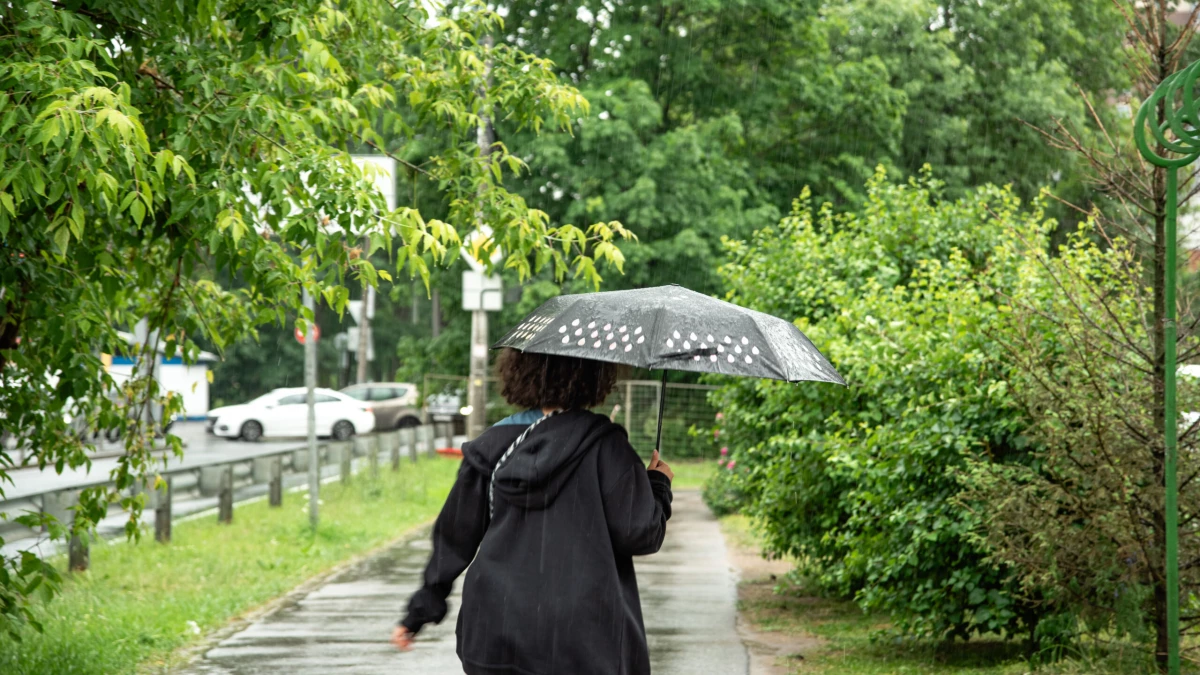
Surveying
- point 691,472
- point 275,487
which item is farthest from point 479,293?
point 275,487

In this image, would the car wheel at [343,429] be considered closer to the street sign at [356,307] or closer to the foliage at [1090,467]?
the street sign at [356,307]

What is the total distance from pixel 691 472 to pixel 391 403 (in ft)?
54.6

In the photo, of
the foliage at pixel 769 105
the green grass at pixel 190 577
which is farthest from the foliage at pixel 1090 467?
the foliage at pixel 769 105

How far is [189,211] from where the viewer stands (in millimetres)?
5383

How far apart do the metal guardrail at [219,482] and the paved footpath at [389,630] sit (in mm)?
1221

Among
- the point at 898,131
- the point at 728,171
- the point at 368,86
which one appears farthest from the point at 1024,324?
the point at 898,131

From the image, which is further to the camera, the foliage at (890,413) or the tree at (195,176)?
the foliage at (890,413)

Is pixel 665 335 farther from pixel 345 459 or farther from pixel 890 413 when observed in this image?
pixel 345 459

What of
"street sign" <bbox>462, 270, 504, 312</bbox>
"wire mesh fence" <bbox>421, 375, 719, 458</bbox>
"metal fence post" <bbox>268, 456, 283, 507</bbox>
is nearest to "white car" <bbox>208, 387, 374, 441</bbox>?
"wire mesh fence" <bbox>421, 375, 719, 458</bbox>

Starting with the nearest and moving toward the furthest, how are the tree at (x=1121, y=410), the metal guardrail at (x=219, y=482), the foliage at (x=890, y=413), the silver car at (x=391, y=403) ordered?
the tree at (x=1121, y=410) → the foliage at (x=890, y=413) → the metal guardrail at (x=219, y=482) → the silver car at (x=391, y=403)

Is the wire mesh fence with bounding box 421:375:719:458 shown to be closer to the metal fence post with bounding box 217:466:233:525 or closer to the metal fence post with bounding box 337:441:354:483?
the metal fence post with bounding box 337:441:354:483

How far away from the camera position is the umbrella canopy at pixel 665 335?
365 centimetres

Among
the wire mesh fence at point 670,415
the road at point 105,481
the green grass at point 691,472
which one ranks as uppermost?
the wire mesh fence at point 670,415

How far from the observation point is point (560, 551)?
3.39 meters
